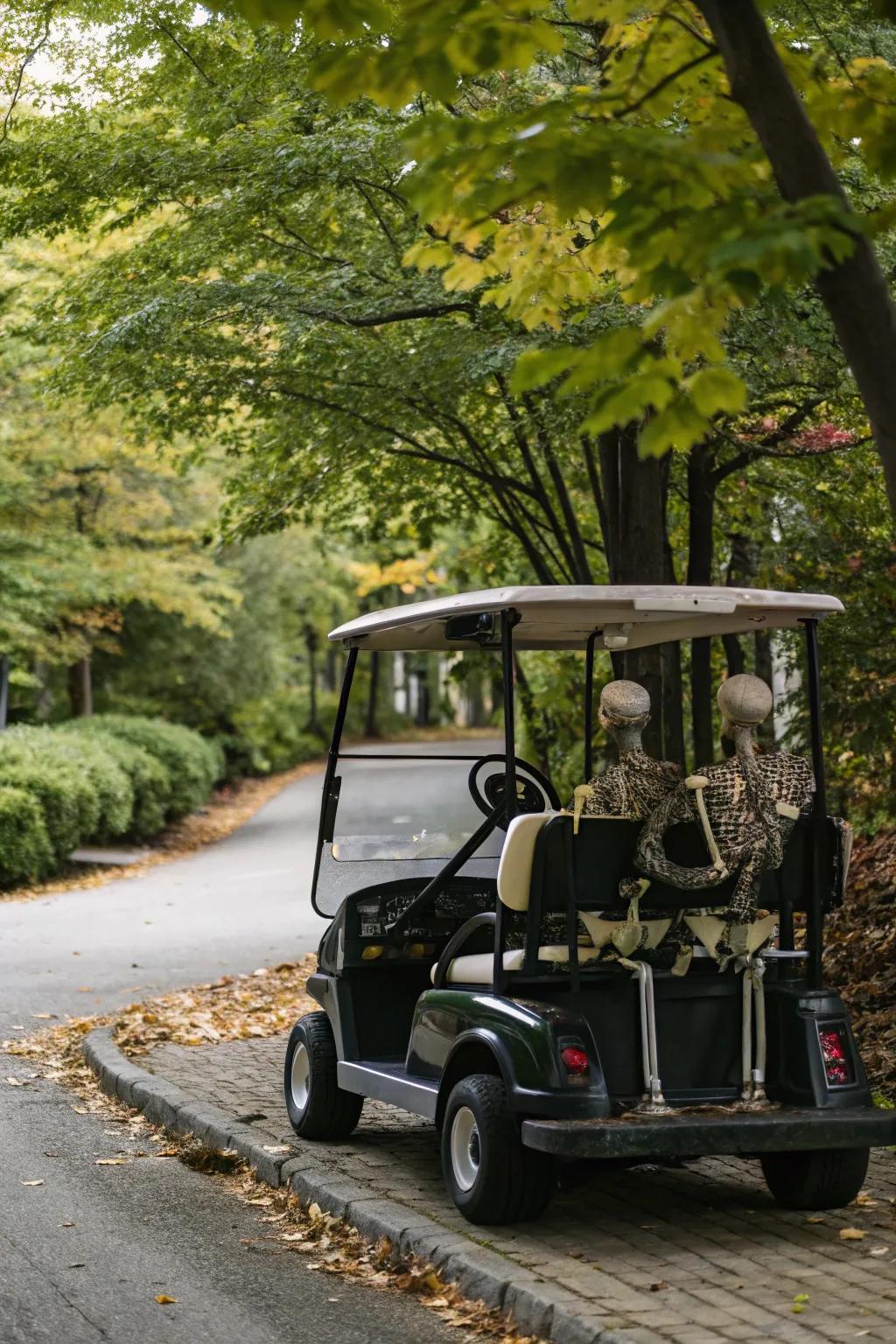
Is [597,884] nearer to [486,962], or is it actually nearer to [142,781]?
[486,962]

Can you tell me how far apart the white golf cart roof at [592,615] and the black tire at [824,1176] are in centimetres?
198

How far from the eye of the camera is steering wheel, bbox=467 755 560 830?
7.24 meters

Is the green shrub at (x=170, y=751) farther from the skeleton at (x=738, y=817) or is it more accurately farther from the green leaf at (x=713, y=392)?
the green leaf at (x=713, y=392)

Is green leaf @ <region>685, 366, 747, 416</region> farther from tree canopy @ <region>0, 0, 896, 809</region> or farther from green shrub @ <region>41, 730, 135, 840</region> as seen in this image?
green shrub @ <region>41, 730, 135, 840</region>

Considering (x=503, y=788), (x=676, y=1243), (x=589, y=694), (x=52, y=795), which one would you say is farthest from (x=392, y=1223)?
(x=52, y=795)

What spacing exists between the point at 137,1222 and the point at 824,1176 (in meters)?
2.55

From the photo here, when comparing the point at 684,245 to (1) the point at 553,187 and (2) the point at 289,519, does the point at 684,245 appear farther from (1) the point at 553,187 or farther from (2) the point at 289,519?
(2) the point at 289,519

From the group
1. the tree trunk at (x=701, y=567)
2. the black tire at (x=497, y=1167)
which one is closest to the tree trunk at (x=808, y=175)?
the black tire at (x=497, y=1167)

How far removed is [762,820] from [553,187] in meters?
2.47

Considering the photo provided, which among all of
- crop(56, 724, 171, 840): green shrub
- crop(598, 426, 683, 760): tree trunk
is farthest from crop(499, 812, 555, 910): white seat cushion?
crop(56, 724, 171, 840): green shrub

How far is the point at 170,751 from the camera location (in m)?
26.3

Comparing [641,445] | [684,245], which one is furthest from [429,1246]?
[684,245]

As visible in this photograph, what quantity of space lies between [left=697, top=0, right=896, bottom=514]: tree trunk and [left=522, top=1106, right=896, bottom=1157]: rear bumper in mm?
2229

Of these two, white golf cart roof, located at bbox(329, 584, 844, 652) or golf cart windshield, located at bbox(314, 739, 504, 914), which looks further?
golf cart windshield, located at bbox(314, 739, 504, 914)
